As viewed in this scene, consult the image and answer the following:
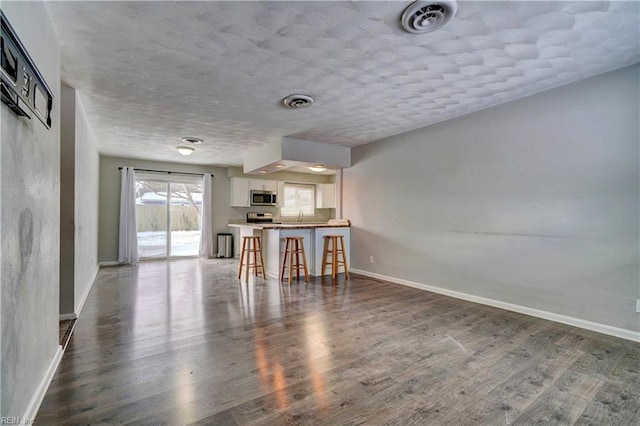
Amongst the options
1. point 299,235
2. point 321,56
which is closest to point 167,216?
point 299,235

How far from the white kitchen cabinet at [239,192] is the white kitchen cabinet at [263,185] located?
134 mm

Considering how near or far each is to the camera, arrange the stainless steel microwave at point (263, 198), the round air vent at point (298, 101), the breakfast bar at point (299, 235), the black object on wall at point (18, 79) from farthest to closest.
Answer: the stainless steel microwave at point (263, 198), the breakfast bar at point (299, 235), the round air vent at point (298, 101), the black object on wall at point (18, 79)

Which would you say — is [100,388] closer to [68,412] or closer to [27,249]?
[68,412]

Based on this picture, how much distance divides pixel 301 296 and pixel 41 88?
11.0ft

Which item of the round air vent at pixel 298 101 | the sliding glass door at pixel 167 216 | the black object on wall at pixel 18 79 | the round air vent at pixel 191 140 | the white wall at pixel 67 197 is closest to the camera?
the black object on wall at pixel 18 79

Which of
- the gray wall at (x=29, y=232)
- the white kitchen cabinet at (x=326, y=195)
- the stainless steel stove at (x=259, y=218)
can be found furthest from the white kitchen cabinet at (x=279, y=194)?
the gray wall at (x=29, y=232)

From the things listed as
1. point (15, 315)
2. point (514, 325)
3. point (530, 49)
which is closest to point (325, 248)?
point (514, 325)

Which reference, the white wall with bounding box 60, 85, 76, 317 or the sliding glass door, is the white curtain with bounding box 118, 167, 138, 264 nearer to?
the sliding glass door

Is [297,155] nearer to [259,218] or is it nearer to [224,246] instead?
[259,218]

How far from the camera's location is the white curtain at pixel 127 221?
670cm

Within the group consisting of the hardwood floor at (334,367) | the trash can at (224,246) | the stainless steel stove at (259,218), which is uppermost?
the stainless steel stove at (259,218)

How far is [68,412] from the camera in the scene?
1699 millimetres

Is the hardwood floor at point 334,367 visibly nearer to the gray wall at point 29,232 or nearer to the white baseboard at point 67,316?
the white baseboard at point 67,316

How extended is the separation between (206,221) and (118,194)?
6.53 feet
